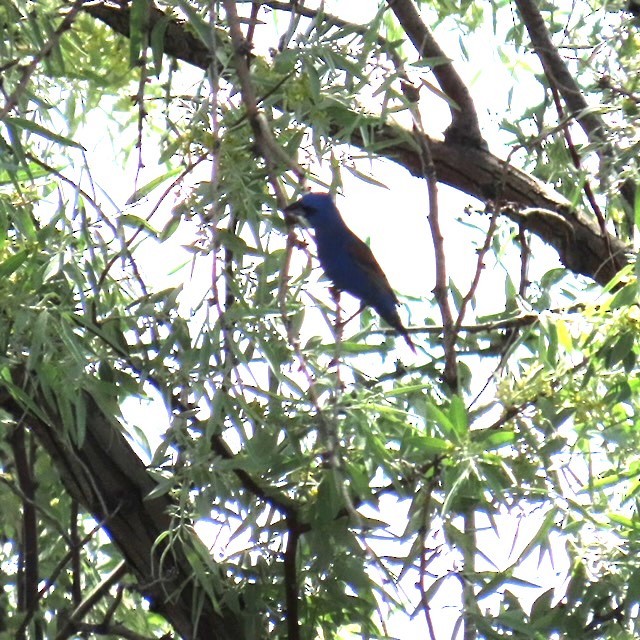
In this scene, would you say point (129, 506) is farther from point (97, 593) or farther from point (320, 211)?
point (320, 211)

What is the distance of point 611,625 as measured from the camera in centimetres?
246

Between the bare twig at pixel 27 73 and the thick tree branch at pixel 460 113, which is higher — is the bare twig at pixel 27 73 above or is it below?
below

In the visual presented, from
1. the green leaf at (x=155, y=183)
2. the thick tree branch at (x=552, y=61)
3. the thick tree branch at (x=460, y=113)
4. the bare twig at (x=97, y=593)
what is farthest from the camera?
the thick tree branch at (x=460, y=113)

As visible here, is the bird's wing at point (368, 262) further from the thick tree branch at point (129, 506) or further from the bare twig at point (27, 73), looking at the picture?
the bare twig at point (27, 73)

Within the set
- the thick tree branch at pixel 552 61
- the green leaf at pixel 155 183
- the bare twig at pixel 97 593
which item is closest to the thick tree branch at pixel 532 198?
the thick tree branch at pixel 552 61

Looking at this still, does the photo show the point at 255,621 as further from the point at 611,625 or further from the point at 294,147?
the point at 294,147

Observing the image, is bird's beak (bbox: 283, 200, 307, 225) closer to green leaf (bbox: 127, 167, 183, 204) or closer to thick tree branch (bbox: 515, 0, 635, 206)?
green leaf (bbox: 127, 167, 183, 204)

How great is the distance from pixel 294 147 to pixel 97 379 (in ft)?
1.89

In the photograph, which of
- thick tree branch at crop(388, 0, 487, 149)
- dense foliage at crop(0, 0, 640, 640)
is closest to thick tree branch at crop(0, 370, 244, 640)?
dense foliage at crop(0, 0, 640, 640)

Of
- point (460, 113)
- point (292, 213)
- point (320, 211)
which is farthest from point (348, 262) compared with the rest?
point (292, 213)

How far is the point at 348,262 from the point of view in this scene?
3.56 meters

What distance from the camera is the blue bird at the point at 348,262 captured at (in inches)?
129

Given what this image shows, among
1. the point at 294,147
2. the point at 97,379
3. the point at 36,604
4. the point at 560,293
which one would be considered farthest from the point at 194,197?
the point at 560,293

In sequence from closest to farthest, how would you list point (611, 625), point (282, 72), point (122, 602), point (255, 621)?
point (282, 72) < point (611, 625) < point (255, 621) < point (122, 602)
